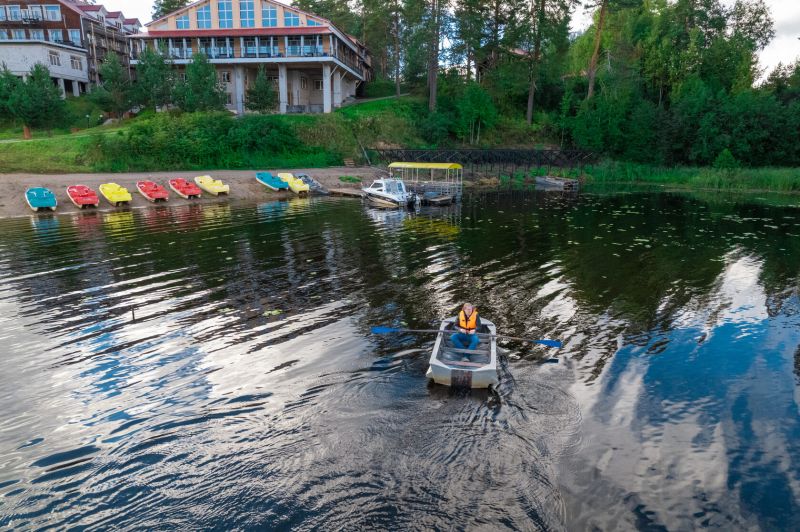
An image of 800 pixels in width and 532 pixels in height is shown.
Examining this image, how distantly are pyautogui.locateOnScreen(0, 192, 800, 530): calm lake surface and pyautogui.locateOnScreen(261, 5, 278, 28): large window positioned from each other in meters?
46.2

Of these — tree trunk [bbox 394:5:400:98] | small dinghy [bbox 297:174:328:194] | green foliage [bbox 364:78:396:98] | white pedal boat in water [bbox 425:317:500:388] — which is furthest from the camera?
green foliage [bbox 364:78:396:98]

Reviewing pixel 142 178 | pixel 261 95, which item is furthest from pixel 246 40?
pixel 142 178

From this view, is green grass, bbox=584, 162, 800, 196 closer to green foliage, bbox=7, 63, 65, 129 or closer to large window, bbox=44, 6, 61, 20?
green foliage, bbox=7, 63, 65, 129

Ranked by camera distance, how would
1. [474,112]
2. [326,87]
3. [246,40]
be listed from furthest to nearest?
[474,112] < [326,87] < [246,40]

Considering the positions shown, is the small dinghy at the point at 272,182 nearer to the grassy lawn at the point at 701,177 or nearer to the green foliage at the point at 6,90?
the green foliage at the point at 6,90

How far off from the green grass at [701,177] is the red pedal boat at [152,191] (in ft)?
145

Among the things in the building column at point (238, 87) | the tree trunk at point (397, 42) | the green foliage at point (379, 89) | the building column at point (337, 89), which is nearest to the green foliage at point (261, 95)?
the building column at point (238, 87)

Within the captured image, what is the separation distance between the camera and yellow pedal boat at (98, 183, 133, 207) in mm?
36900

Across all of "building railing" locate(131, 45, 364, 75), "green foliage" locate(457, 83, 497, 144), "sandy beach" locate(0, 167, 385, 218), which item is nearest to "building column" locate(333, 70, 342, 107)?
"building railing" locate(131, 45, 364, 75)

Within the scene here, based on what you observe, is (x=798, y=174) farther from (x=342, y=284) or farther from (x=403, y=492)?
(x=403, y=492)

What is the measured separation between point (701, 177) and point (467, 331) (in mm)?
53614

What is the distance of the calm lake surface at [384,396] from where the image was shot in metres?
7.81

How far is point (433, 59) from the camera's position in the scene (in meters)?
64.6

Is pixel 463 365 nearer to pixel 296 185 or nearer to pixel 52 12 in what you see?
pixel 296 185
